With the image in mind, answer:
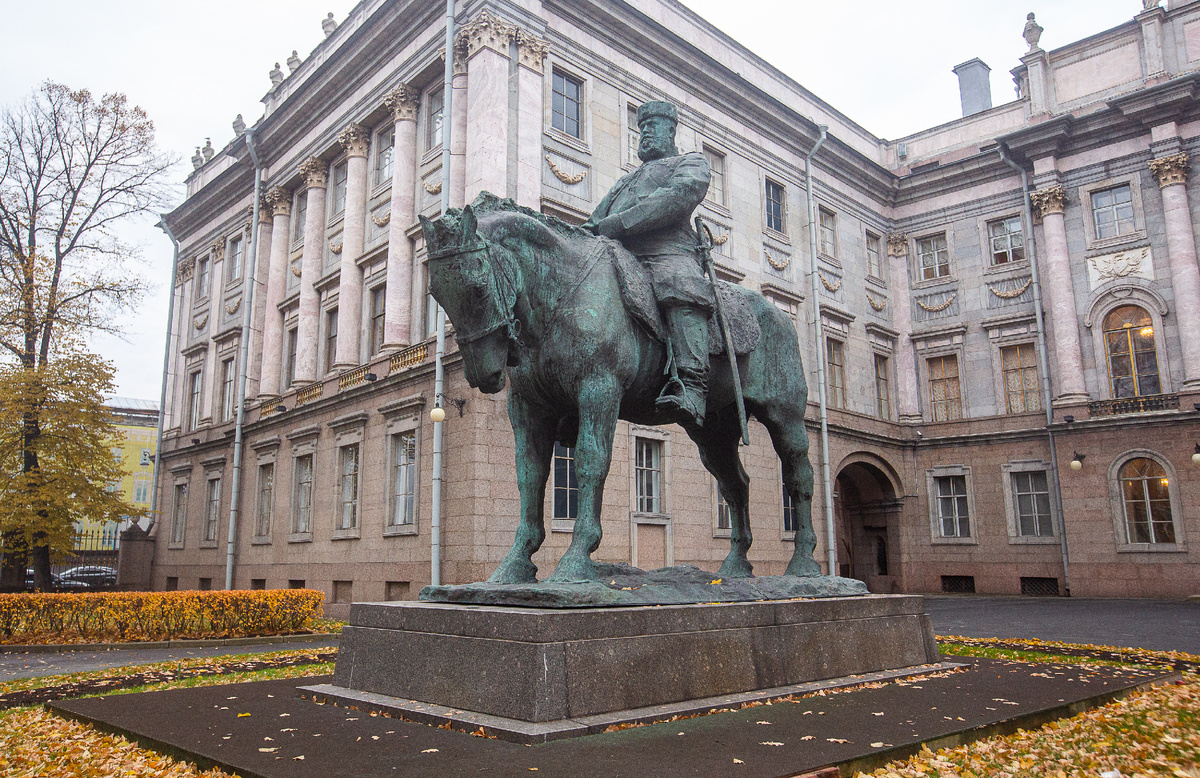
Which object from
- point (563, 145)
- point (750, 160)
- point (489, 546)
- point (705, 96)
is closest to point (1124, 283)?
point (750, 160)

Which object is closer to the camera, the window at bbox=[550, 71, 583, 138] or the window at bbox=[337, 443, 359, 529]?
the window at bbox=[550, 71, 583, 138]

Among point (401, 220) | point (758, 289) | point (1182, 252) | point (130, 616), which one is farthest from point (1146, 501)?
point (130, 616)

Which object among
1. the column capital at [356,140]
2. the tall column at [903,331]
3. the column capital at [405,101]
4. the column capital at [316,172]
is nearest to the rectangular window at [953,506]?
the tall column at [903,331]

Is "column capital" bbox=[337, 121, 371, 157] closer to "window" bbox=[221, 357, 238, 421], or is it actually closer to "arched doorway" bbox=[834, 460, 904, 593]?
"window" bbox=[221, 357, 238, 421]

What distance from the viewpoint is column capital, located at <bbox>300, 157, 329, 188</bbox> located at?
24781 millimetres

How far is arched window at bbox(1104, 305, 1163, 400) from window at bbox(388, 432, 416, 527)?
20.3 meters

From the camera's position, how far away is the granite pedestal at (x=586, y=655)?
4375 millimetres

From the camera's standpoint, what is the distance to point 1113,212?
85.8 ft

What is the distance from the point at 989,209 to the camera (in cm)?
2850

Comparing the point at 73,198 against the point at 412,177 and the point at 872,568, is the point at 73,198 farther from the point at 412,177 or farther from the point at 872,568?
the point at 872,568

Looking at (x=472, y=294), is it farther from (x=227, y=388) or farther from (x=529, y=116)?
(x=227, y=388)

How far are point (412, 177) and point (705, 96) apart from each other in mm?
8353

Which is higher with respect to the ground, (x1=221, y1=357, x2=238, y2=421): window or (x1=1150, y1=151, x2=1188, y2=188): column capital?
(x1=1150, y1=151, x2=1188, y2=188): column capital

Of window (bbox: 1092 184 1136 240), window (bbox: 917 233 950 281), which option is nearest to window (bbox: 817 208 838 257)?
window (bbox: 917 233 950 281)
